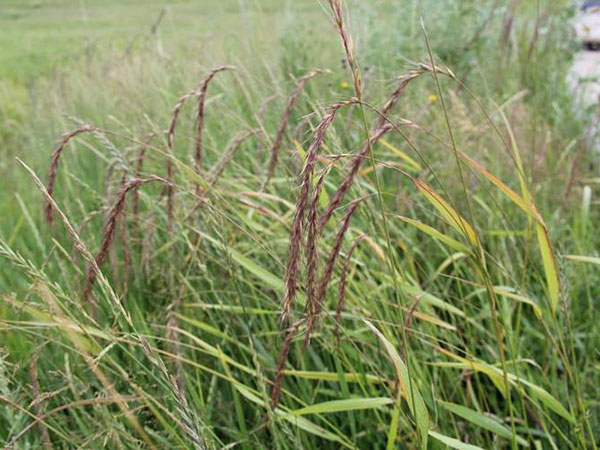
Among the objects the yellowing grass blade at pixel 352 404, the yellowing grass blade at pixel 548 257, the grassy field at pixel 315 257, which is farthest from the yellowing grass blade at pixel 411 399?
the yellowing grass blade at pixel 548 257

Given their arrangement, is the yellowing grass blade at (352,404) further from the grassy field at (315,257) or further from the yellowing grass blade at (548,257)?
the yellowing grass blade at (548,257)

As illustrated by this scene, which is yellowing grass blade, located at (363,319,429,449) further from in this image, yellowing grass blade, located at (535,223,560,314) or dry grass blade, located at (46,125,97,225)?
dry grass blade, located at (46,125,97,225)

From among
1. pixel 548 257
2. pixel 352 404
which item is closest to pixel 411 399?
pixel 352 404

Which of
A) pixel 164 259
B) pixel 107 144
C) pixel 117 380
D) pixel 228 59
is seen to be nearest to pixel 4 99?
pixel 228 59

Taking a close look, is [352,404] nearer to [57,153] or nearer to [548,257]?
[548,257]

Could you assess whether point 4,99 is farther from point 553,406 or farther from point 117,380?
point 553,406

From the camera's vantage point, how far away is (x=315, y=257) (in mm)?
865

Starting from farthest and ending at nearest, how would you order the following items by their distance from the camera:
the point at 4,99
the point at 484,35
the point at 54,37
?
1. the point at 54,37
2. the point at 4,99
3. the point at 484,35

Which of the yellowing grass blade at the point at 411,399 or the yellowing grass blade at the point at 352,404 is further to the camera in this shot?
the yellowing grass blade at the point at 352,404

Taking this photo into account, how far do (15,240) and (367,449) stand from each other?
66.3 inches

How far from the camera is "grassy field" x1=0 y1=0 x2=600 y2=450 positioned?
43.4 inches

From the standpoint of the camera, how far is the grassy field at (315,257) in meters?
1.10

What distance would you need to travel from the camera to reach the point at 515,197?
1.27 metres

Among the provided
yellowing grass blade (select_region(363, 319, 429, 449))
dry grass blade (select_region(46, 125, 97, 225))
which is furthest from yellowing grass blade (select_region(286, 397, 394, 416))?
dry grass blade (select_region(46, 125, 97, 225))
